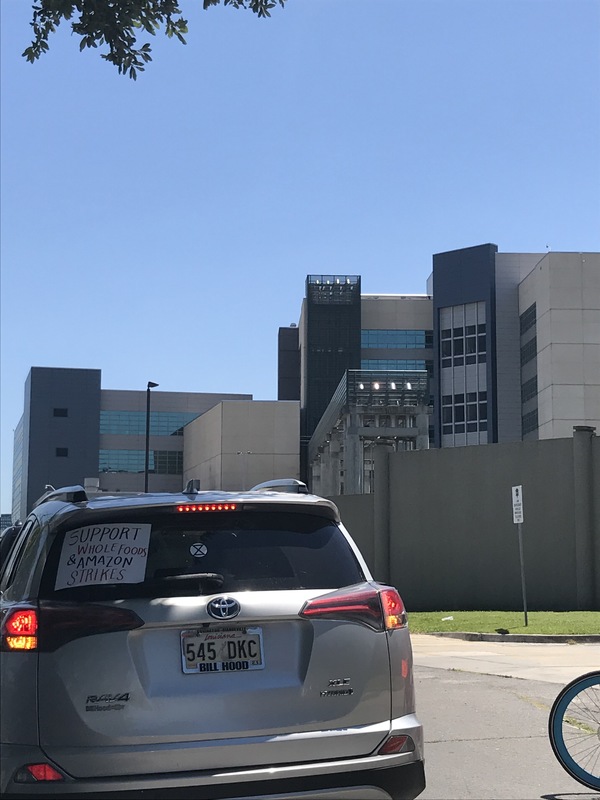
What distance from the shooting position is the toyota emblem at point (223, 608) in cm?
436

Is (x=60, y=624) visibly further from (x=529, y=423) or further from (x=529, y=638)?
(x=529, y=423)

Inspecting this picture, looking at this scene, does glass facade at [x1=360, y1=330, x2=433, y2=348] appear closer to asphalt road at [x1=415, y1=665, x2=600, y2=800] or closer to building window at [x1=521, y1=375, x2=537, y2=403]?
building window at [x1=521, y1=375, x2=537, y2=403]

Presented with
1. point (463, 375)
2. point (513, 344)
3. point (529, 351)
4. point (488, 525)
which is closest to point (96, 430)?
point (463, 375)

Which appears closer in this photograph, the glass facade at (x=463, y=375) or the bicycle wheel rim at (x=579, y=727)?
the bicycle wheel rim at (x=579, y=727)

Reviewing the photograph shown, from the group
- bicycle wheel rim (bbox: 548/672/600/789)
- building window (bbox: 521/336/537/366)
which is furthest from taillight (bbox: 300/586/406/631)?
building window (bbox: 521/336/537/366)

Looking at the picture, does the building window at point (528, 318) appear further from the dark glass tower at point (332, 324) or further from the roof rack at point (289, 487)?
the roof rack at point (289, 487)

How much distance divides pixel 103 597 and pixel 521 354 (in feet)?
228

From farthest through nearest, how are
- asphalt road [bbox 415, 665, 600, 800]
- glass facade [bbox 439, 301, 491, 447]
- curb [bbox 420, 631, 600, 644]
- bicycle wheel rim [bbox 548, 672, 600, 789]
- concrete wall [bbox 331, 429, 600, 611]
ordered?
glass facade [bbox 439, 301, 491, 447] → concrete wall [bbox 331, 429, 600, 611] → curb [bbox 420, 631, 600, 644] → asphalt road [bbox 415, 665, 600, 800] → bicycle wheel rim [bbox 548, 672, 600, 789]

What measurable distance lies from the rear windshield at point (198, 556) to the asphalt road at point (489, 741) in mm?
2431

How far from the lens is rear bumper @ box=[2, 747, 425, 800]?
13.4 ft

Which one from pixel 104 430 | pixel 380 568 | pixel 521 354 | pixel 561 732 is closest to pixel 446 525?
pixel 380 568

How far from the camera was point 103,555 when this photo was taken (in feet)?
14.5

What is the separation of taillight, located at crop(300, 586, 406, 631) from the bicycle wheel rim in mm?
1830

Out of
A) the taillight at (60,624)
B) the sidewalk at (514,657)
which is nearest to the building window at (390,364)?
the sidewalk at (514,657)
